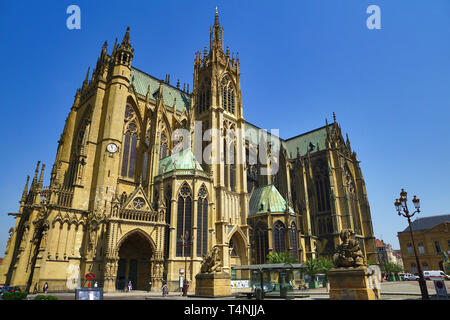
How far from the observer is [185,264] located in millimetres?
30734

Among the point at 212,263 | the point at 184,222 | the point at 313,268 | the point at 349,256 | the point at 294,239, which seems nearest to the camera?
the point at 349,256

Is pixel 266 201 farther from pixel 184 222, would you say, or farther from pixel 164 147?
pixel 164 147

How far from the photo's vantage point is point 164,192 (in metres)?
36.0

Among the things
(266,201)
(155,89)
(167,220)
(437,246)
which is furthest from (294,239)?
(437,246)

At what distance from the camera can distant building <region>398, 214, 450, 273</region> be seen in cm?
6075

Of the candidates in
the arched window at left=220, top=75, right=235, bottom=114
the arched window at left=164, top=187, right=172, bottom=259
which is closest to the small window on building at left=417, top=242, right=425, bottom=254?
the arched window at left=220, top=75, right=235, bottom=114

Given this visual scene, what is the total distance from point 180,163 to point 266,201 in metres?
16.4

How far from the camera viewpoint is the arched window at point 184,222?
33375mm

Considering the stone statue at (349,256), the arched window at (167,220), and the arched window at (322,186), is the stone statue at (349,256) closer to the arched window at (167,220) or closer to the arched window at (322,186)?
the arched window at (167,220)

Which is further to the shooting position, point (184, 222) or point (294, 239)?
point (294, 239)

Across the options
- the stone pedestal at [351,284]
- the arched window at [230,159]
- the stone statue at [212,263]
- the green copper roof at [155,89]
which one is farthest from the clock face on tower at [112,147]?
the stone pedestal at [351,284]

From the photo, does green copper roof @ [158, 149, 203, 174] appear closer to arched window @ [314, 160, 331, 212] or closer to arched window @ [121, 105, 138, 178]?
arched window @ [121, 105, 138, 178]

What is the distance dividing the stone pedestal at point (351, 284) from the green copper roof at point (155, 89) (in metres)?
39.8

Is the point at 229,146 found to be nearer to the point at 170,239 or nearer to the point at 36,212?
the point at 170,239
